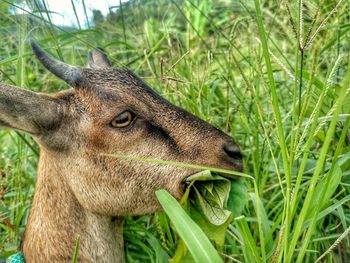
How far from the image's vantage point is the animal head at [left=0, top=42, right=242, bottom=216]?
336 centimetres

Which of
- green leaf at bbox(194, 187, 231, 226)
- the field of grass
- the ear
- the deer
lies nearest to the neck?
the deer

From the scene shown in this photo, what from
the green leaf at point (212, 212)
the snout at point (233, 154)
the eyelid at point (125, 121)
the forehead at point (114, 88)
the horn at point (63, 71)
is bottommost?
the green leaf at point (212, 212)

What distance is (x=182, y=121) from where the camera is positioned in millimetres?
Answer: 3459

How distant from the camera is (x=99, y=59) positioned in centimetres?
430

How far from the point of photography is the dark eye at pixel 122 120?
137 inches

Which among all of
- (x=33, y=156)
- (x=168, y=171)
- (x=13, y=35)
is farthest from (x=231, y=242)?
(x=13, y=35)

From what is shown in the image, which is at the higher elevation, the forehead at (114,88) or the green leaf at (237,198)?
the forehead at (114,88)

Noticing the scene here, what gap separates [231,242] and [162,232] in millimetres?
458

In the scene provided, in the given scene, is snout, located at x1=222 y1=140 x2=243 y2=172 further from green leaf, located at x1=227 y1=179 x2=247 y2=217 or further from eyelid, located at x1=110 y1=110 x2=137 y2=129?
eyelid, located at x1=110 y1=110 x2=137 y2=129

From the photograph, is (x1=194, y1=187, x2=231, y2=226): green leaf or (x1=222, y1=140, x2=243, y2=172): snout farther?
(x1=222, y1=140, x2=243, y2=172): snout

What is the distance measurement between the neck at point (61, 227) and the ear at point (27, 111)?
0.95 feet

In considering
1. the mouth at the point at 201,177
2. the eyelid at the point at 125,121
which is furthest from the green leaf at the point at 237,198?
the eyelid at the point at 125,121

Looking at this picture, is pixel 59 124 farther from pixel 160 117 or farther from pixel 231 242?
pixel 231 242

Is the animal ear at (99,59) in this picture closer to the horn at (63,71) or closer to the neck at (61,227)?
the horn at (63,71)
